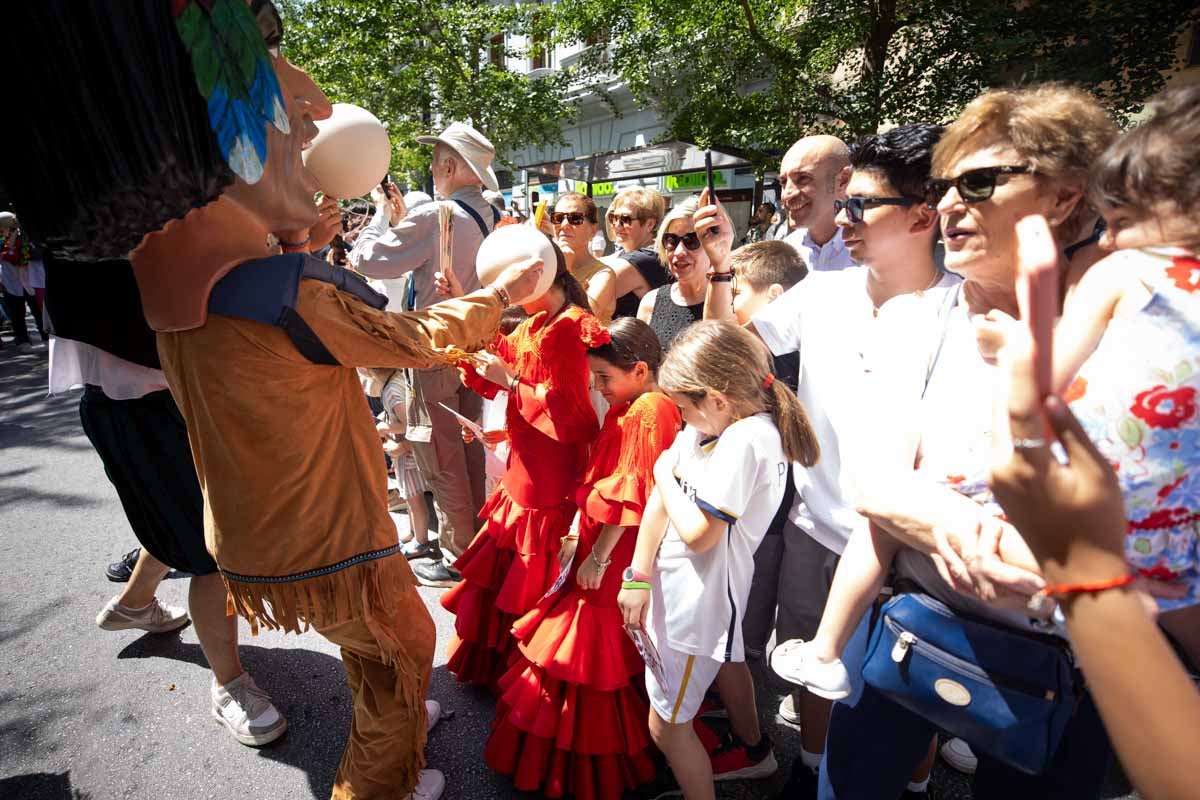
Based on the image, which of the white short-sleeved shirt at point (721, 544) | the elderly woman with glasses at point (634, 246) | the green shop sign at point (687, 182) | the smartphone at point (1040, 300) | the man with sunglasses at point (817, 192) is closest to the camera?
the smartphone at point (1040, 300)

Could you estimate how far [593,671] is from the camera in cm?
197

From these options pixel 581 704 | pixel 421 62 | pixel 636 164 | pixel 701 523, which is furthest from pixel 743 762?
pixel 421 62

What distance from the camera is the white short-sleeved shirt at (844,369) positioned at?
1.47m

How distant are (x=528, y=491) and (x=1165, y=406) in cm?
184

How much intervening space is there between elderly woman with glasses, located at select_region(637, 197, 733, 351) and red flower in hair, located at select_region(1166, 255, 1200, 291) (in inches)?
68.9

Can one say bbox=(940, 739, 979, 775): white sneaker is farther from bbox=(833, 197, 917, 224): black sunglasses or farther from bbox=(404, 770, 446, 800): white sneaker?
bbox=(833, 197, 917, 224): black sunglasses

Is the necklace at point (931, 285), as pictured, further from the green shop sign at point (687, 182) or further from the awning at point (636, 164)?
the green shop sign at point (687, 182)

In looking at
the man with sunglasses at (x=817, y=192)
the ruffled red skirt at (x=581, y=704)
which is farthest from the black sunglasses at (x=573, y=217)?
the ruffled red skirt at (x=581, y=704)

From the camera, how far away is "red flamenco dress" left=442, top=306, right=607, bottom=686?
2.23 meters

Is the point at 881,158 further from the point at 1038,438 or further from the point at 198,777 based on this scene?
the point at 198,777

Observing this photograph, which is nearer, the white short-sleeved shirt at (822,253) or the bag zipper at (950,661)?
the bag zipper at (950,661)

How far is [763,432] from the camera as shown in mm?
1690

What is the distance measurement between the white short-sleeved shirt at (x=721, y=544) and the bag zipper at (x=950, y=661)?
1.54ft

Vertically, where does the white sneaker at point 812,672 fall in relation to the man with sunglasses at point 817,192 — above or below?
below
